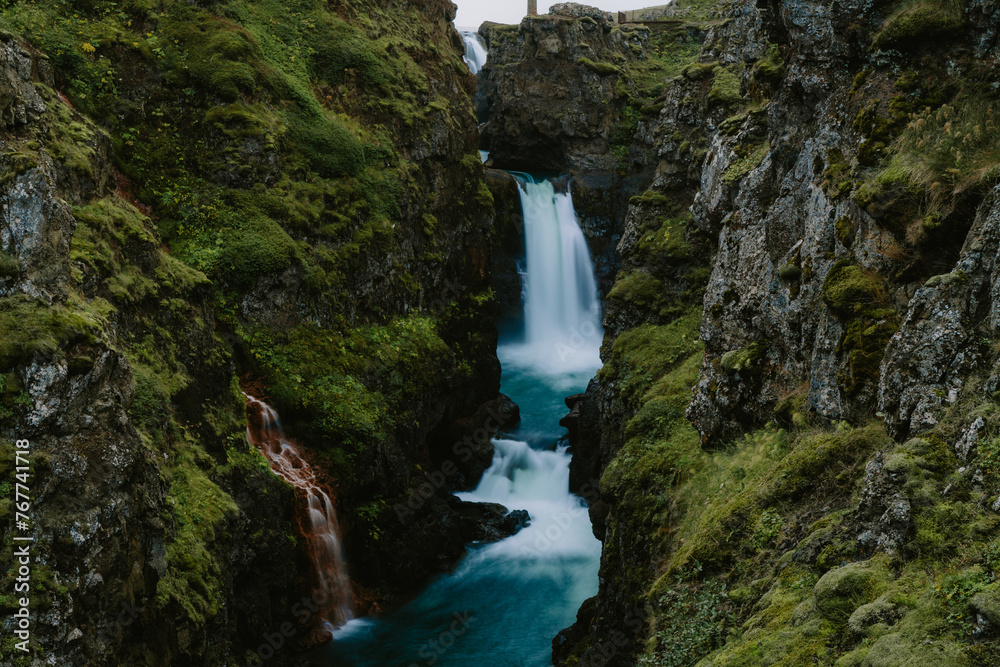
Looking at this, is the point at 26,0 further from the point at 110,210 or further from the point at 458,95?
the point at 458,95

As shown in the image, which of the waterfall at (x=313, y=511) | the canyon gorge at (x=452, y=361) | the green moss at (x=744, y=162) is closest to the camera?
the canyon gorge at (x=452, y=361)

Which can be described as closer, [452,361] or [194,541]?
[194,541]

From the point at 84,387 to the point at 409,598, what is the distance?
1070cm

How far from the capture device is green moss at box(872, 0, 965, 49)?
8148 millimetres

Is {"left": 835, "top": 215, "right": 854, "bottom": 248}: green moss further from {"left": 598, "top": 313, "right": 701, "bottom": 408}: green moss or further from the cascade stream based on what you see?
the cascade stream

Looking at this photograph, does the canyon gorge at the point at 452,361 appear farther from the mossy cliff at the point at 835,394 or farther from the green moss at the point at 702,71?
the green moss at the point at 702,71

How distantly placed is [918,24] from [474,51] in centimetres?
4023

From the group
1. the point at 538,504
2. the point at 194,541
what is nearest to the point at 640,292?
the point at 538,504

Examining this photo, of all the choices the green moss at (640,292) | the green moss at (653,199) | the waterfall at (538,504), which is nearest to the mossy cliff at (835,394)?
the green moss at (640,292)

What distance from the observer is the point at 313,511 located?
1491 cm

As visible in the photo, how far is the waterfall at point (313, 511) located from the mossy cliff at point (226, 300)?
17.0 inches

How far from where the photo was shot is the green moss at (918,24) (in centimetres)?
815

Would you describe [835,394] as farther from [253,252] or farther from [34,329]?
[253,252]

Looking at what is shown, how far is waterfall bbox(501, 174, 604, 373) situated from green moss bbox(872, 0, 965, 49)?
22.5 metres
